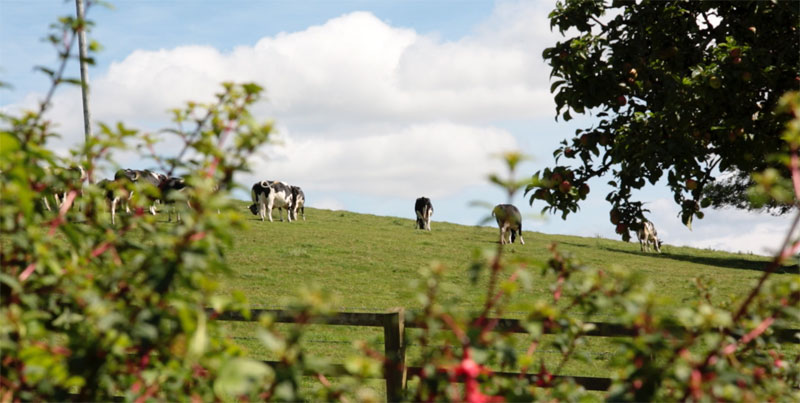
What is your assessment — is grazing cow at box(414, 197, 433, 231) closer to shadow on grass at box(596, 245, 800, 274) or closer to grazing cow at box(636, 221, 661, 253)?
shadow on grass at box(596, 245, 800, 274)

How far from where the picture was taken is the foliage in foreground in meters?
2.27

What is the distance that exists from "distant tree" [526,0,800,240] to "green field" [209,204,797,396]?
131 inches

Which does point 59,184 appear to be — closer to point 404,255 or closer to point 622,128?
point 622,128

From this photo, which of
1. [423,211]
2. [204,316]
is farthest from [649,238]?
[204,316]

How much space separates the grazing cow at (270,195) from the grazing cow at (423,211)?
6.06 meters

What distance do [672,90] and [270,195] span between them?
29.2 m

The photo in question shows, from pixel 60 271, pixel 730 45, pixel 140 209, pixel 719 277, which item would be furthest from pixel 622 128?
pixel 719 277

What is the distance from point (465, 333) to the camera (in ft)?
8.00

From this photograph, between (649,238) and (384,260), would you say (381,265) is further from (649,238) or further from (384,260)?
(649,238)

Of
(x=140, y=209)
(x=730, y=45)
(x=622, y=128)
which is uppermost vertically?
(x=730, y=45)

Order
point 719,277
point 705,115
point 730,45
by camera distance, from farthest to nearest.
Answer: point 719,277 < point 705,115 < point 730,45

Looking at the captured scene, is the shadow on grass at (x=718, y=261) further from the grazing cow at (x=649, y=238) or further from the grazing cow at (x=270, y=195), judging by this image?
the grazing cow at (x=270, y=195)

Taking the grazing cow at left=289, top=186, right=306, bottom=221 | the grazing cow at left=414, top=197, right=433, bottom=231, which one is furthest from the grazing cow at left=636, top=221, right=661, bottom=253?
the grazing cow at left=289, top=186, right=306, bottom=221

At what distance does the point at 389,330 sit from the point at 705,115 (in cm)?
378
